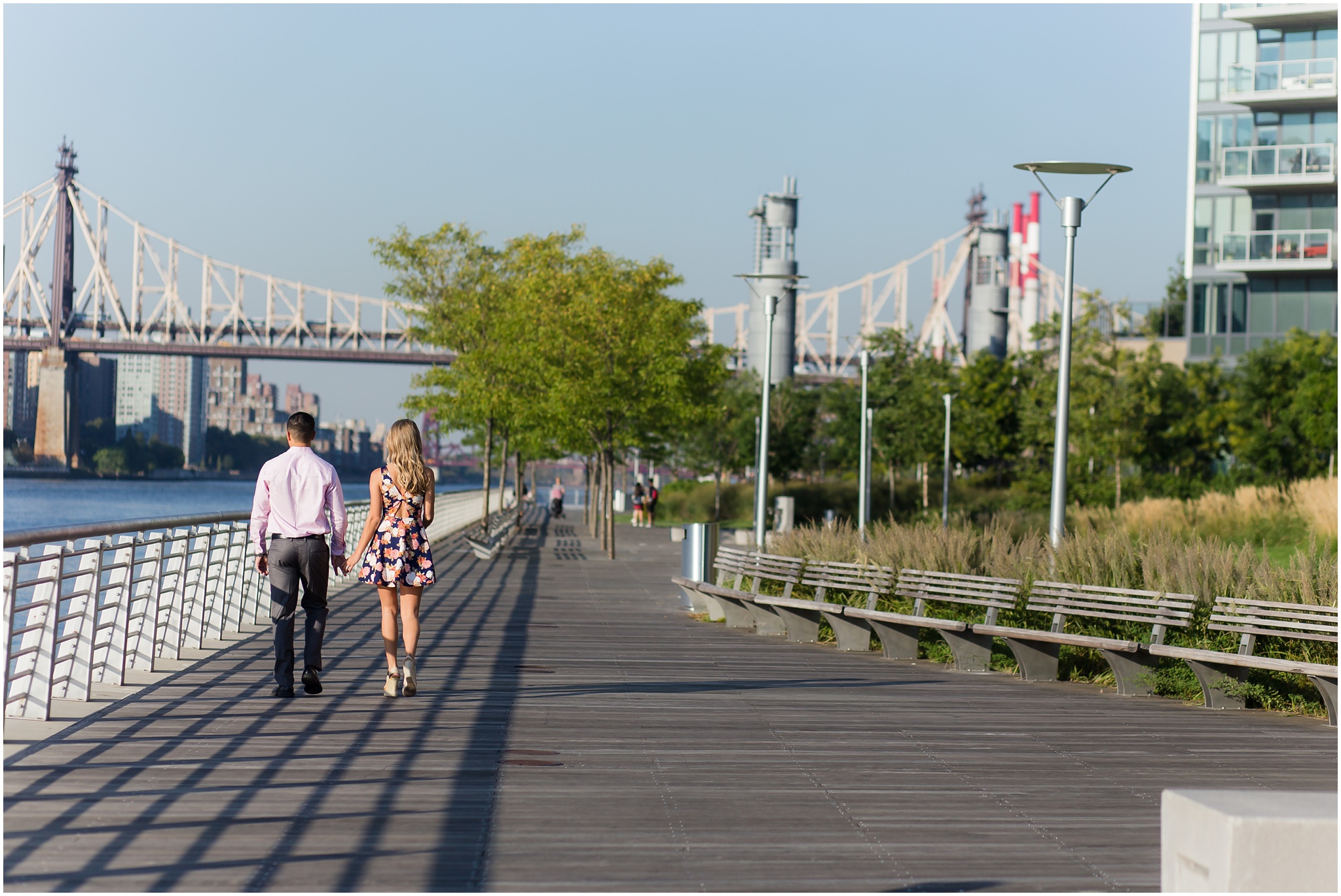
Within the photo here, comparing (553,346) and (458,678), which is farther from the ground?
(553,346)

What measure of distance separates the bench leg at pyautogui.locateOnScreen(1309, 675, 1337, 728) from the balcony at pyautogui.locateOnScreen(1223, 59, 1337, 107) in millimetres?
42707

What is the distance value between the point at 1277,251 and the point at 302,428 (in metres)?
44.4

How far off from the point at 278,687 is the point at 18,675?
165 cm

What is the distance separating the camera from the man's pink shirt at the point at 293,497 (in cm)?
783

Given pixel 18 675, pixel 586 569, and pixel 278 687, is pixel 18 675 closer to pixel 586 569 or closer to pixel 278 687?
pixel 278 687

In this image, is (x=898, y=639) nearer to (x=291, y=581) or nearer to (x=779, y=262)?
(x=291, y=581)

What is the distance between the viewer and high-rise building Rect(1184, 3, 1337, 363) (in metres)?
46.1

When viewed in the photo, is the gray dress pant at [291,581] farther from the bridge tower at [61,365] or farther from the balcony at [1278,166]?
the bridge tower at [61,365]

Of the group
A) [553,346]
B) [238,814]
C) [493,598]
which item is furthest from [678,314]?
[238,814]

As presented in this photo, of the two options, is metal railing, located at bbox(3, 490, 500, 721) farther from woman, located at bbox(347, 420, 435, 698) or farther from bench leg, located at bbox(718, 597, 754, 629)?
bench leg, located at bbox(718, 597, 754, 629)

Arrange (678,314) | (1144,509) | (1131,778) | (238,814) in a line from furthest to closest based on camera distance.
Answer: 1. (678,314)
2. (1144,509)
3. (1131,778)
4. (238,814)

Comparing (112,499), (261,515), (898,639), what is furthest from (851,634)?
(112,499)

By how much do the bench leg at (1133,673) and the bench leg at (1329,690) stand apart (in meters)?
1.27

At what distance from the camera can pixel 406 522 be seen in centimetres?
805
